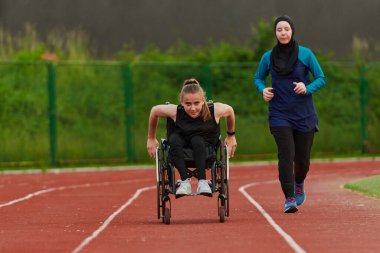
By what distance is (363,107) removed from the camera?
Result: 36250mm

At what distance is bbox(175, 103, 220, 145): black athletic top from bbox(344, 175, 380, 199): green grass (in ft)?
15.0

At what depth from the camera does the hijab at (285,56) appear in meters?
15.3

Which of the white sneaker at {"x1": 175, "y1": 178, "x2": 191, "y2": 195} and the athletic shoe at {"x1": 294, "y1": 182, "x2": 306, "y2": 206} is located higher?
the white sneaker at {"x1": 175, "y1": 178, "x2": 191, "y2": 195}

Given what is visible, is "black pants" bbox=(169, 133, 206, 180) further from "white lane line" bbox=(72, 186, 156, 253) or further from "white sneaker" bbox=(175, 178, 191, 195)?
"white lane line" bbox=(72, 186, 156, 253)

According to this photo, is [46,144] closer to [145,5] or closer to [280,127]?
[145,5]

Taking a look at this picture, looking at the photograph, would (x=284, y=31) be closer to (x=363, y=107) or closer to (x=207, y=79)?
(x=207, y=79)

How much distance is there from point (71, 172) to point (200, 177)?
1647 cm

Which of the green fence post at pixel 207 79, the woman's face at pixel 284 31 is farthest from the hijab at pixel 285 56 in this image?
the green fence post at pixel 207 79

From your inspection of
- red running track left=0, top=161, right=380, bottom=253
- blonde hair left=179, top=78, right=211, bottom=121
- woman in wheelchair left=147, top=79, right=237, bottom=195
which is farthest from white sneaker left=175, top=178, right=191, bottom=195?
blonde hair left=179, top=78, right=211, bottom=121

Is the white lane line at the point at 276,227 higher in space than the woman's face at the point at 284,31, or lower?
lower

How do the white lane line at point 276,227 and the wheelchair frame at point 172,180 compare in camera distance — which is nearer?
the white lane line at point 276,227

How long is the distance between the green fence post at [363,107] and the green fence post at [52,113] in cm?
887

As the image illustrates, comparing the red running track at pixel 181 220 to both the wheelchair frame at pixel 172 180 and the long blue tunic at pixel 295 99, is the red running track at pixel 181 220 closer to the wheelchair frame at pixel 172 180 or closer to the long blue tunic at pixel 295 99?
the wheelchair frame at pixel 172 180

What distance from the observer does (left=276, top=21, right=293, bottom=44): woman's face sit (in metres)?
15.2
